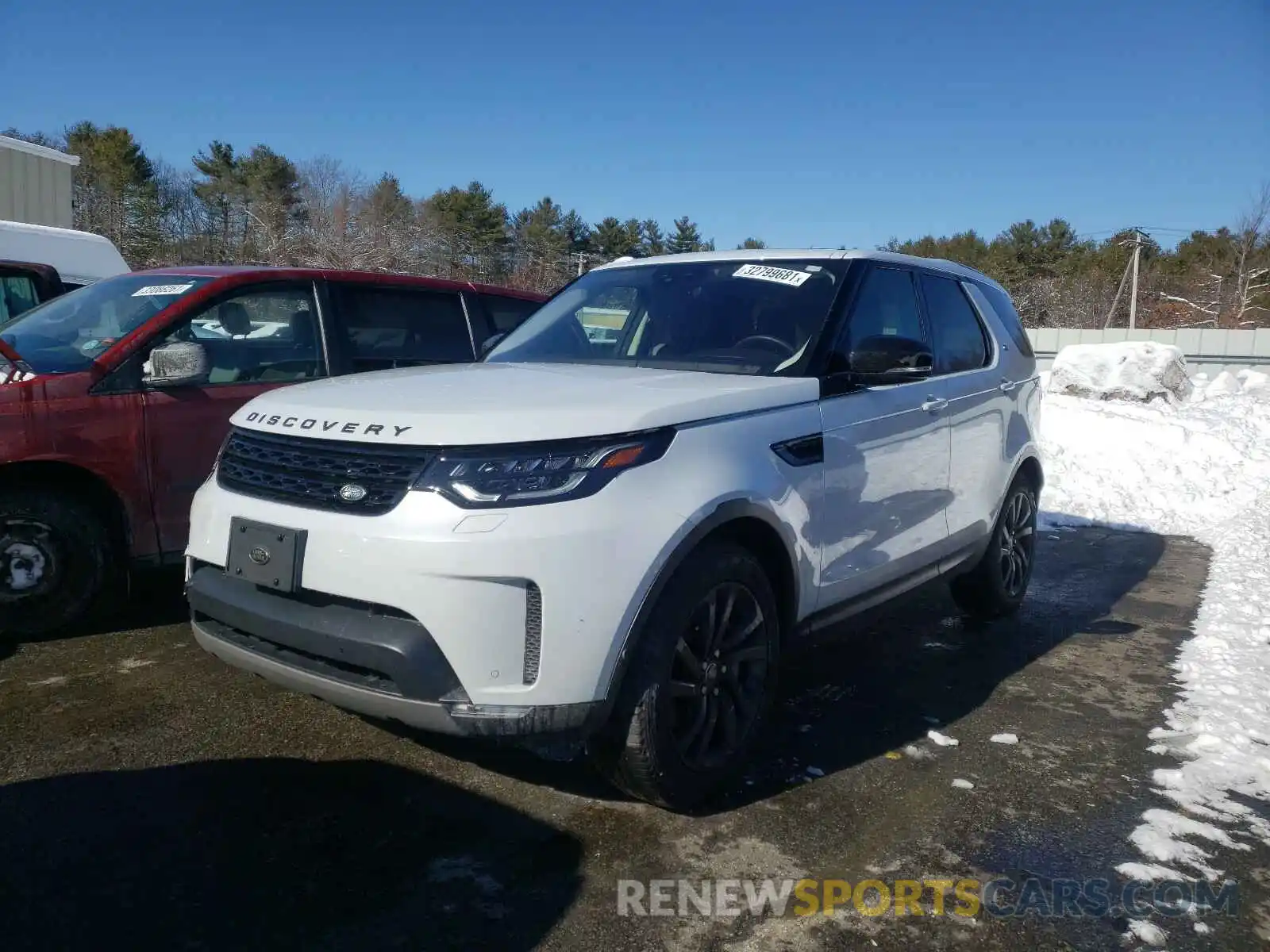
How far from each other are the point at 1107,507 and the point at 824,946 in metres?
8.12

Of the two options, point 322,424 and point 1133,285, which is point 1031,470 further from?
point 1133,285

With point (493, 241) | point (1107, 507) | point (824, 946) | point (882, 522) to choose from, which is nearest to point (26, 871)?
point (824, 946)

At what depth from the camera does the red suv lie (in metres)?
4.34

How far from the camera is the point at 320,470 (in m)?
2.86

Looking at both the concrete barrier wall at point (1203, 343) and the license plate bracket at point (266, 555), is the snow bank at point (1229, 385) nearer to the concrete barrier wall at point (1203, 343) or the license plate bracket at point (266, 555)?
the concrete barrier wall at point (1203, 343)

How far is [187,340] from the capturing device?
15.8 feet

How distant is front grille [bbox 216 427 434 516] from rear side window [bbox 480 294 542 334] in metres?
3.13

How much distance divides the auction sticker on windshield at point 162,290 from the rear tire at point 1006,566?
14.5 feet

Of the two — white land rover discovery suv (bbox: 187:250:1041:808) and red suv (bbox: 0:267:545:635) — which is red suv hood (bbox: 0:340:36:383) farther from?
white land rover discovery suv (bbox: 187:250:1041:808)

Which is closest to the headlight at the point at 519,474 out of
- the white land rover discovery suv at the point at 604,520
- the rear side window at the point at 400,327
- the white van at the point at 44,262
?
the white land rover discovery suv at the point at 604,520

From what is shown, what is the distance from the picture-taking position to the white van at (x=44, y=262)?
777 centimetres

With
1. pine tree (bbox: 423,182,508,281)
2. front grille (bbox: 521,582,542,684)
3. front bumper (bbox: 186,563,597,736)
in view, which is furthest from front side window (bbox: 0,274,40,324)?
pine tree (bbox: 423,182,508,281)

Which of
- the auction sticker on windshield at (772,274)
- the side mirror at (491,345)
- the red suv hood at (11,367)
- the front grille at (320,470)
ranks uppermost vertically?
the auction sticker on windshield at (772,274)

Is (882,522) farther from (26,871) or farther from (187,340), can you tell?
(187,340)
